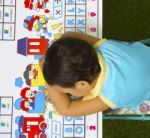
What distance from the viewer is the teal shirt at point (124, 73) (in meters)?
0.93

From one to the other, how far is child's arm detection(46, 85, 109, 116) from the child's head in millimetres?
113

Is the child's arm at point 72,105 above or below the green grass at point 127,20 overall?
below

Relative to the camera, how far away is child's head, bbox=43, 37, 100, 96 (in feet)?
2.69

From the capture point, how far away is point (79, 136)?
39.2 inches

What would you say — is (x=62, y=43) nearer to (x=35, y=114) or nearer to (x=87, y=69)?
(x=87, y=69)

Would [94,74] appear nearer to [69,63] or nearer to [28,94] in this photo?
[69,63]

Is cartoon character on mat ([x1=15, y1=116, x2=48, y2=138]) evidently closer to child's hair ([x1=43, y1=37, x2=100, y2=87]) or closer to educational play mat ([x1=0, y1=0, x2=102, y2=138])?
educational play mat ([x1=0, y1=0, x2=102, y2=138])

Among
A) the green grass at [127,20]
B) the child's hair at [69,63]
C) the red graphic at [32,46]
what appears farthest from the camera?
the green grass at [127,20]

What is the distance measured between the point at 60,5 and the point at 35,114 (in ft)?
1.18

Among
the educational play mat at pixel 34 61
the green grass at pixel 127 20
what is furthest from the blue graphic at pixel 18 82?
the green grass at pixel 127 20

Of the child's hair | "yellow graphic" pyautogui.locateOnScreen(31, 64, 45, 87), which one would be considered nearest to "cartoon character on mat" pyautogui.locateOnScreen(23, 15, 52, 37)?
"yellow graphic" pyautogui.locateOnScreen(31, 64, 45, 87)

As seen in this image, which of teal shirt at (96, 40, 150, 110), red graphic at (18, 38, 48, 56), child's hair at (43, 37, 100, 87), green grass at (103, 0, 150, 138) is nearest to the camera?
child's hair at (43, 37, 100, 87)

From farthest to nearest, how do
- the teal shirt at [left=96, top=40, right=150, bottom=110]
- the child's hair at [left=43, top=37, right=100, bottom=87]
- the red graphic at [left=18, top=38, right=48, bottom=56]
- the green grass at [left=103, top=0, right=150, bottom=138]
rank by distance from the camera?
1. the green grass at [left=103, top=0, right=150, bottom=138]
2. the red graphic at [left=18, top=38, right=48, bottom=56]
3. the teal shirt at [left=96, top=40, right=150, bottom=110]
4. the child's hair at [left=43, top=37, right=100, bottom=87]

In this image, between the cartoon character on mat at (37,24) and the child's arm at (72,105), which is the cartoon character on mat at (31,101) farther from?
the cartoon character on mat at (37,24)
